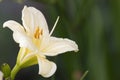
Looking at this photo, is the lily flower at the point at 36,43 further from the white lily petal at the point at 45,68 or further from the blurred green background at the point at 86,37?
the blurred green background at the point at 86,37

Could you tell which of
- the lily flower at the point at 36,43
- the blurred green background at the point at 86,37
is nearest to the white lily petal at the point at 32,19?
the lily flower at the point at 36,43

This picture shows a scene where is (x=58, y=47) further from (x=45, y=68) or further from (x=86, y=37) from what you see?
(x=86, y=37)

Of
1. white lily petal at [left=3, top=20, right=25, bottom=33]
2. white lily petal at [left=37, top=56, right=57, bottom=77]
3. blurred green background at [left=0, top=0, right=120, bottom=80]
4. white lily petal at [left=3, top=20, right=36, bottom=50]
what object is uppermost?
white lily petal at [left=3, top=20, right=25, bottom=33]

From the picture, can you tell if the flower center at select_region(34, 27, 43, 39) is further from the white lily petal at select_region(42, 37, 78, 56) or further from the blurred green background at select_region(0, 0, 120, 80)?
the blurred green background at select_region(0, 0, 120, 80)

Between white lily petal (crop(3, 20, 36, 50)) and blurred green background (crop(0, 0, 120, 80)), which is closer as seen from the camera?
white lily petal (crop(3, 20, 36, 50))

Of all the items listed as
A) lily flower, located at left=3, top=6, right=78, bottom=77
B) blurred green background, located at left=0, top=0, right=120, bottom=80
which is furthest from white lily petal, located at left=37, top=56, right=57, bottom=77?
blurred green background, located at left=0, top=0, right=120, bottom=80

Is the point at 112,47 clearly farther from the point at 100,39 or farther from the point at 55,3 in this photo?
the point at 55,3

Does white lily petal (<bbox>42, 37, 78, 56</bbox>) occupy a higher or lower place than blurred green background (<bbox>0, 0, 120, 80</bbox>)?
higher

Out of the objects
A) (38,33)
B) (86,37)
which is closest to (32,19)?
(38,33)
